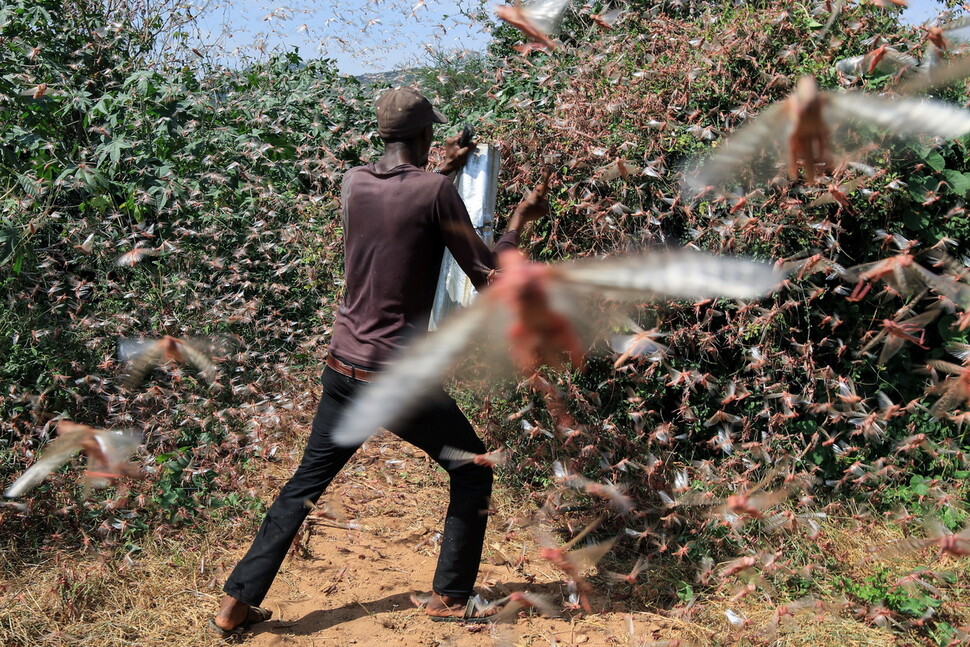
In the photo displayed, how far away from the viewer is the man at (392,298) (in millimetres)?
2619

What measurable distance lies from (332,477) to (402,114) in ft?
4.24

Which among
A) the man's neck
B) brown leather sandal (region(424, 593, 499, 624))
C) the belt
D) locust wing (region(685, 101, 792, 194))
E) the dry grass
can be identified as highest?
locust wing (region(685, 101, 792, 194))

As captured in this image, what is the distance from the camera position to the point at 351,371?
2.71 meters

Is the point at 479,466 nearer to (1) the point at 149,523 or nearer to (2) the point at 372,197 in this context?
(2) the point at 372,197

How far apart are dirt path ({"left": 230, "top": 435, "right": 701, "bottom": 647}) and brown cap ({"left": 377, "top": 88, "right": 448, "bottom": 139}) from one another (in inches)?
73.5

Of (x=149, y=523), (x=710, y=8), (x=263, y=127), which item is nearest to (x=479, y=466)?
(x=149, y=523)

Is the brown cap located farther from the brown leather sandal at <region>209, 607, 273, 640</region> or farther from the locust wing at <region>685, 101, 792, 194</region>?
the brown leather sandal at <region>209, 607, 273, 640</region>

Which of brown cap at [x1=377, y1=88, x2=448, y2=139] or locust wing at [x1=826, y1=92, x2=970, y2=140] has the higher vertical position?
locust wing at [x1=826, y1=92, x2=970, y2=140]

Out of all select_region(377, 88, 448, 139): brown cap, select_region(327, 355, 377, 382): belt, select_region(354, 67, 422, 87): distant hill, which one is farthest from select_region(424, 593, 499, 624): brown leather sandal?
select_region(354, 67, 422, 87): distant hill

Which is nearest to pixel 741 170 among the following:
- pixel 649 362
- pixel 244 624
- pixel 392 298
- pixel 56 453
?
pixel 649 362

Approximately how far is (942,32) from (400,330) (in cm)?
241

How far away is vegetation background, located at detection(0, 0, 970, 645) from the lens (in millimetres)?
3316

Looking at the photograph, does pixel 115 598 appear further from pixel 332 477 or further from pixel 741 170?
pixel 741 170

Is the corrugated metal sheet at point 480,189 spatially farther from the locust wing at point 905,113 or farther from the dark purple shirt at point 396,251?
the locust wing at point 905,113
